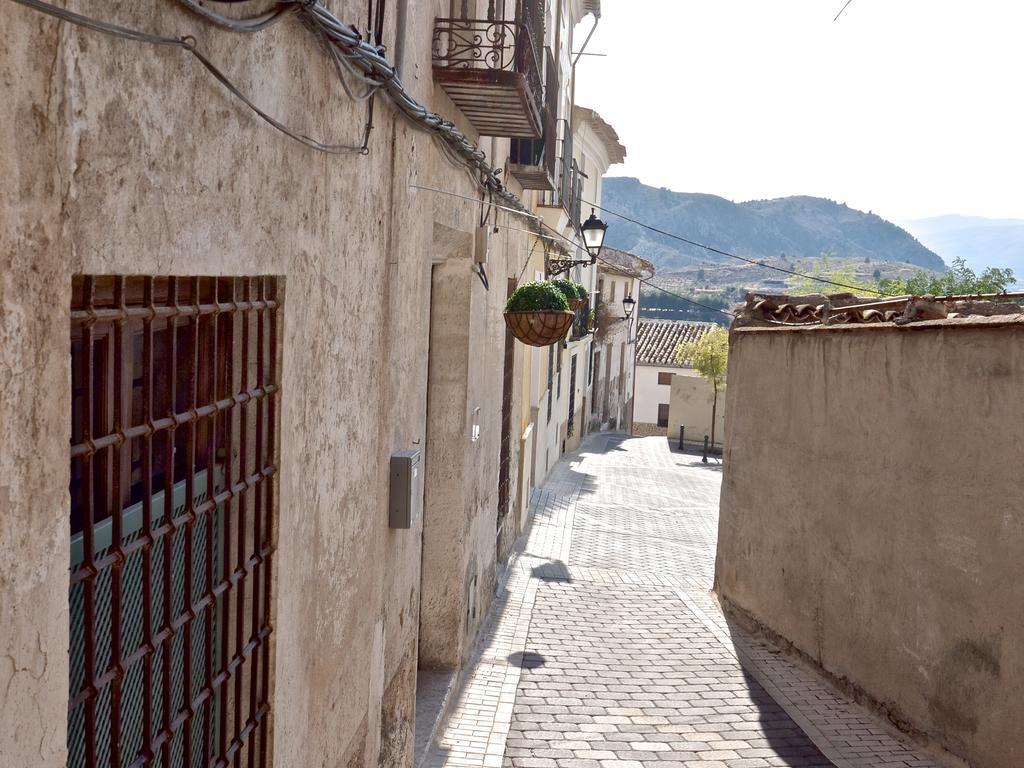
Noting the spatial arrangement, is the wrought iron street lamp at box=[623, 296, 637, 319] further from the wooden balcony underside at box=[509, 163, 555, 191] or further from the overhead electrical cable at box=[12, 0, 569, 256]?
the overhead electrical cable at box=[12, 0, 569, 256]

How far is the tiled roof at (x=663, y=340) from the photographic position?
4800cm

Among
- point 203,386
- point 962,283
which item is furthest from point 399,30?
point 962,283

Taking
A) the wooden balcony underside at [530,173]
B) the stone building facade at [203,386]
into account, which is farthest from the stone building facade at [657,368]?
the stone building facade at [203,386]

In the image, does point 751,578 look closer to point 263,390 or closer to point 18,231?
point 263,390

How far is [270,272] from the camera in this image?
3354mm

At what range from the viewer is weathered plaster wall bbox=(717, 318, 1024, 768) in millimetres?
6887

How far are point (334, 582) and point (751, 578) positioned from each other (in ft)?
24.8

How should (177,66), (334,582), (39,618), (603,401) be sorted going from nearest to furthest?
(39,618)
(177,66)
(334,582)
(603,401)

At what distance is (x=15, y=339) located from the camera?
6.20 ft

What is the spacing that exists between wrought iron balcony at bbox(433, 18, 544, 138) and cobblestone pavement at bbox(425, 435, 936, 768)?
176 inches

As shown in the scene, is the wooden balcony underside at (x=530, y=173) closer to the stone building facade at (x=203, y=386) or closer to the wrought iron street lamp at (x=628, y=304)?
the stone building facade at (x=203, y=386)

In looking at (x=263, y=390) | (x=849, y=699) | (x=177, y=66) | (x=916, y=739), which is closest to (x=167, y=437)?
(x=263, y=390)

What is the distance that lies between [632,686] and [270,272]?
6459mm

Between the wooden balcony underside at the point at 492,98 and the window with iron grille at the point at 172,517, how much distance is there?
332 centimetres
